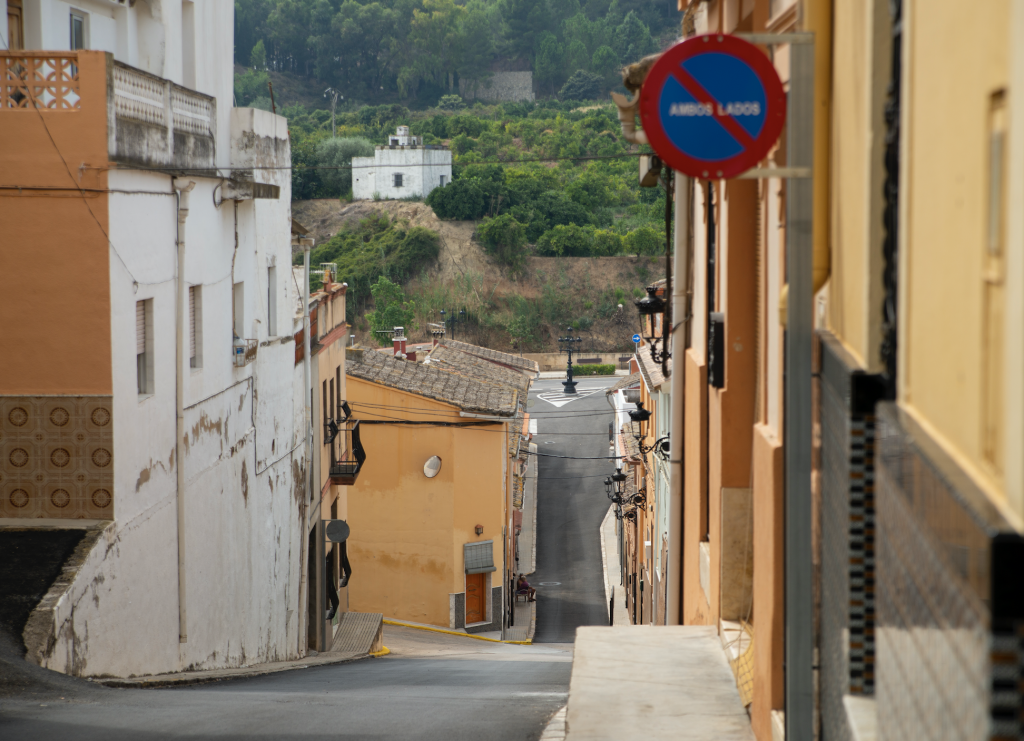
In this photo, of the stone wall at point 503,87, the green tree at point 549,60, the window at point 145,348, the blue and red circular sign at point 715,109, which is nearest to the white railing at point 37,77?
the window at point 145,348

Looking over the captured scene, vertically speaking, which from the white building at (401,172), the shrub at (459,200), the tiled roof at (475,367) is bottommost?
the tiled roof at (475,367)

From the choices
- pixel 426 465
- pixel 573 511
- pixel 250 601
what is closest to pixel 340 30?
pixel 573 511

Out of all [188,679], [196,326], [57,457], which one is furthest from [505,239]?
[57,457]

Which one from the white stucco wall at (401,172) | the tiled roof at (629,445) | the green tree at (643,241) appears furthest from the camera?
the white stucco wall at (401,172)

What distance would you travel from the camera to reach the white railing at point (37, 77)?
10359mm

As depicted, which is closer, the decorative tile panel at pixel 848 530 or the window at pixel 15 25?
the decorative tile panel at pixel 848 530

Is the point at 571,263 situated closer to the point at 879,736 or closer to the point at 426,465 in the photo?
the point at 426,465

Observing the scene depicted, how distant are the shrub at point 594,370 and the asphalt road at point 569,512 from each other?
4.96 m

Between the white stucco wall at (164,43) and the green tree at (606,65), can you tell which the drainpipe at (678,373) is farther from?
the green tree at (606,65)

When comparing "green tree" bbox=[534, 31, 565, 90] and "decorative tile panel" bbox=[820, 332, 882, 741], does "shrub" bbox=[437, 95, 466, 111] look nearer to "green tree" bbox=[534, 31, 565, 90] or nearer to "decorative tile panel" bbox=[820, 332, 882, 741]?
"green tree" bbox=[534, 31, 565, 90]

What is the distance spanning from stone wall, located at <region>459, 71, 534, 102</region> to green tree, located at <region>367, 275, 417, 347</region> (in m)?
63.0

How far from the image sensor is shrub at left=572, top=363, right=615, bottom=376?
2507 inches

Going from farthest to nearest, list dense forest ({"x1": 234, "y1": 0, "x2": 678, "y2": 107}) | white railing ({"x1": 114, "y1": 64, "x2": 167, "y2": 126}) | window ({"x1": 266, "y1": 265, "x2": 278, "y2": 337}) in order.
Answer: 1. dense forest ({"x1": 234, "y1": 0, "x2": 678, "y2": 107})
2. window ({"x1": 266, "y1": 265, "x2": 278, "y2": 337})
3. white railing ({"x1": 114, "y1": 64, "x2": 167, "y2": 126})

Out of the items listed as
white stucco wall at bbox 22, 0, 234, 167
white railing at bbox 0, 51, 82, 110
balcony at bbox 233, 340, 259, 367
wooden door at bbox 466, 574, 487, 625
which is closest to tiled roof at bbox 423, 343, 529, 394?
wooden door at bbox 466, 574, 487, 625
